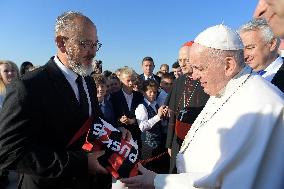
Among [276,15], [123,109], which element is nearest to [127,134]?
[276,15]

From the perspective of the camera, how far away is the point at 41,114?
2.60 meters

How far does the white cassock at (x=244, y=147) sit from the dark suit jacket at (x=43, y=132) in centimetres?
70

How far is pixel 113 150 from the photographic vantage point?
2434 millimetres

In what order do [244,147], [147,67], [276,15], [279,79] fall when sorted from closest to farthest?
1. [276,15]
2. [244,147]
3. [279,79]
4. [147,67]

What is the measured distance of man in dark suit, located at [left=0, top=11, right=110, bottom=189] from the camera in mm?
2510

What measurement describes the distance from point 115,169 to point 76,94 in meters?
0.76

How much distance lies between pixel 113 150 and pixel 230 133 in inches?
30.7

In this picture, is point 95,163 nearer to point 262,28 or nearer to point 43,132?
point 43,132

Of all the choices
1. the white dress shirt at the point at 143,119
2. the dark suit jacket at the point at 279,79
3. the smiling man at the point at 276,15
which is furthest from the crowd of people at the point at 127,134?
the white dress shirt at the point at 143,119

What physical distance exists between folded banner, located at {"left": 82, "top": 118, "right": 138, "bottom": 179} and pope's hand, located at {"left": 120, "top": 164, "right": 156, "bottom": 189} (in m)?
0.04

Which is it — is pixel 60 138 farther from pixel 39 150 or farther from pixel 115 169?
pixel 115 169

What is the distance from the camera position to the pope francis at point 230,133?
220 cm

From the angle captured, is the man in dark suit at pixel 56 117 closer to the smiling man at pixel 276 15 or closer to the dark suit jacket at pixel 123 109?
the smiling man at pixel 276 15

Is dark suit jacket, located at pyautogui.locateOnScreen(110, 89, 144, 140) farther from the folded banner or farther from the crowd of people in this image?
the folded banner
